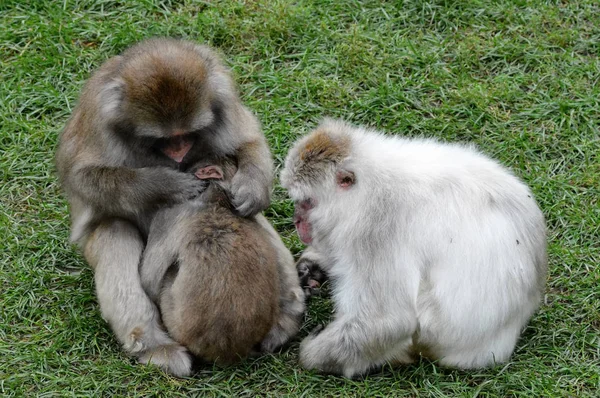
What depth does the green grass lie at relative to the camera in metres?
6.73

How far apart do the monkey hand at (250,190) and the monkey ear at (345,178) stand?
0.60 meters

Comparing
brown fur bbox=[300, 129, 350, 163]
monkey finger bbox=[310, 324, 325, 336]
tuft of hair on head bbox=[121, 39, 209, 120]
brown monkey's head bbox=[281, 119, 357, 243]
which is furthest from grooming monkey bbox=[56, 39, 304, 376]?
brown fur bbox=[300, 129, 350, 163]

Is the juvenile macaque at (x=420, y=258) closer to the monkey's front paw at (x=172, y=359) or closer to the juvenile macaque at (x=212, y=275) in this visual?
the juvenile macaque at (x=212, y=275)

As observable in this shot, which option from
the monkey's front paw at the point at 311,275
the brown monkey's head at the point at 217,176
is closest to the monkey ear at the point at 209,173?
the brown monkey's head at the point at 217,176

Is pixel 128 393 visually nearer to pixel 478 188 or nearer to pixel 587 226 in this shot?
pixel 478 188

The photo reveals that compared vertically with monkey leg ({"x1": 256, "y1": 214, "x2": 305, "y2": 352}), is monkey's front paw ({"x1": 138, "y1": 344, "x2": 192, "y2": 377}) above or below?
below

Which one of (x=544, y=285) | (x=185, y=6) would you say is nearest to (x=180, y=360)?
(x=544, y=285)

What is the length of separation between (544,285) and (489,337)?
2.47 feet

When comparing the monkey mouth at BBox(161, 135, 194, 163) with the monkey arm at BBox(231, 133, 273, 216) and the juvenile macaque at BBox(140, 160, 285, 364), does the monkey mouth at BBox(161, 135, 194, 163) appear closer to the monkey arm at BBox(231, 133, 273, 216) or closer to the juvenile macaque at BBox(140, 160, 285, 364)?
the juvenile macaque at BBox(140, 160, 285, 364)

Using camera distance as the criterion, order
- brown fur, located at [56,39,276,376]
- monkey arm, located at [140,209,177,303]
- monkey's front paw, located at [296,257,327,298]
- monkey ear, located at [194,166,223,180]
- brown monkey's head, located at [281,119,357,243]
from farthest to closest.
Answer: monkey's front paw, located at [296,257,327,298] → monkey ear, located at [194,166,223,180] → monkey arm, located at [140,209,177,303] → brown monkey's head, located at [281,119,357,243] → brown fur, located at [56,39,276,376]

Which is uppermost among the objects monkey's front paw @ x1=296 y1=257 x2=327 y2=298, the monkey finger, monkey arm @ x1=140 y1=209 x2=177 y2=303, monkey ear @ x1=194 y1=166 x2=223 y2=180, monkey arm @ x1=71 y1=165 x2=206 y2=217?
monkey ear @ x1=194 y1=166 x2=223 y2=180

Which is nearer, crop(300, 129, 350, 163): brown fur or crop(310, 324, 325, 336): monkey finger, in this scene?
crop(300, 129, 350, 163): brown fur

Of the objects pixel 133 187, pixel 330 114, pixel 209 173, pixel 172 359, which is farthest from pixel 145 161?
pixel 330 114

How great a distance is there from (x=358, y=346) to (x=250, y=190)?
1.28 metres
